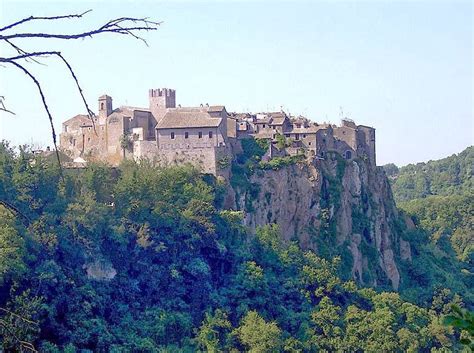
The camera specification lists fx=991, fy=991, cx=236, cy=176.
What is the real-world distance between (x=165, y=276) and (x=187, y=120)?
729cm

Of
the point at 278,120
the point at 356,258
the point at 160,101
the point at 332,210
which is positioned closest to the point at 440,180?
the point at 356,258

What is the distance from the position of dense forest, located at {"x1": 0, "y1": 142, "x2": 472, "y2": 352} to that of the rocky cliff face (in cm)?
143

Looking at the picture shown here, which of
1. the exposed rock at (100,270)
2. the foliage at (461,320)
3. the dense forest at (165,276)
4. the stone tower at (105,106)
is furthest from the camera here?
the stone tower at (105,106)

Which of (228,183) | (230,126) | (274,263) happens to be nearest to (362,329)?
(274,263)

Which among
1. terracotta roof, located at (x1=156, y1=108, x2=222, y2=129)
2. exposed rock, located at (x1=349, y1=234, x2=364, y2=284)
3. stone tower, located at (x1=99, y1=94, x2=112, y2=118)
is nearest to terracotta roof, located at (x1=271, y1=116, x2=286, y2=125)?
terracotta roof, located at (x1=156, y1=108, x2=222, y2=129)

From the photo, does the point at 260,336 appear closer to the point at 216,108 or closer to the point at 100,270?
the point at 100,270

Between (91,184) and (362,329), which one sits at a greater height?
(91,184)

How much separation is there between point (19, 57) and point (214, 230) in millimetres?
31794

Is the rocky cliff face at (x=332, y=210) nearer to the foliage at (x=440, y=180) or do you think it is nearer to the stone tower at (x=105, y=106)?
the stone tower at (x=105, y=106)

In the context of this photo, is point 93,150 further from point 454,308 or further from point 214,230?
point 454,308

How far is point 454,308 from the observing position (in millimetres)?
4781

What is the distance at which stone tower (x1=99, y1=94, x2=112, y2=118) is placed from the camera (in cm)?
4006

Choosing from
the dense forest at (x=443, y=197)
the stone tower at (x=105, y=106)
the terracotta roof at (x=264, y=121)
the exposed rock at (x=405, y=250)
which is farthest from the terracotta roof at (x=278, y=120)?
the dense forest at (x=443, y=197)

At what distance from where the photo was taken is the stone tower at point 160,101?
41031 millimetres
